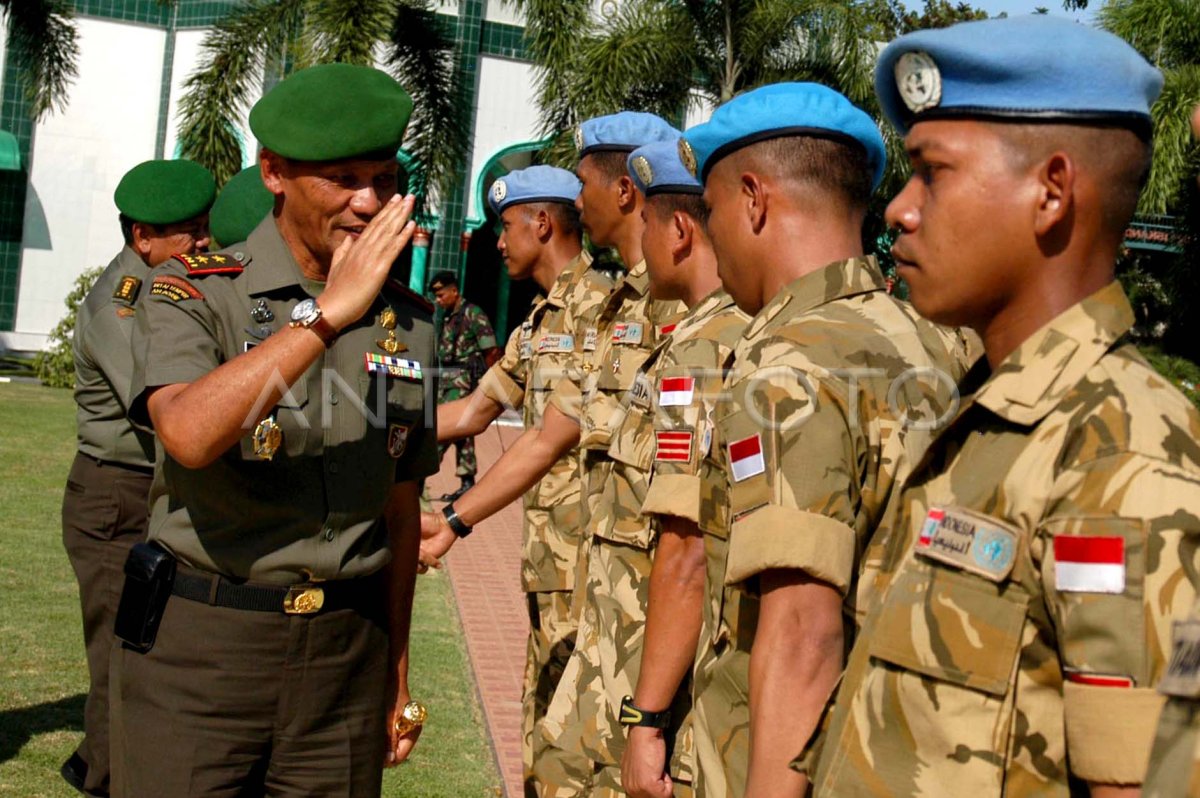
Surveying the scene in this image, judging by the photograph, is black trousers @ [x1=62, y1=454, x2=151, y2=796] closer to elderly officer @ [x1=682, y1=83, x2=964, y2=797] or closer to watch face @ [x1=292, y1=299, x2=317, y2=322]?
watch face @ [x1=292, y1=299, x2=317, y2=322]

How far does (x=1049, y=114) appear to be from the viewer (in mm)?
1896

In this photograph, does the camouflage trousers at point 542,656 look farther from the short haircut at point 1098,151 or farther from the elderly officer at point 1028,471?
the short haircut at point 1098,151

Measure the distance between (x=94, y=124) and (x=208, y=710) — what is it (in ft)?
80.8

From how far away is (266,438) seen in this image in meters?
3.06

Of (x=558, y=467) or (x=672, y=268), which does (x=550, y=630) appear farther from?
(x=672, y=268)


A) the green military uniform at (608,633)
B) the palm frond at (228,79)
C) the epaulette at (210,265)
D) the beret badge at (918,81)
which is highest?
the palm frond at (228,79)

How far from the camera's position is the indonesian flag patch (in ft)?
8.14

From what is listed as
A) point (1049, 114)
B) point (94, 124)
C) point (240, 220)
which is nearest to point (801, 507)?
point (1049, 114)

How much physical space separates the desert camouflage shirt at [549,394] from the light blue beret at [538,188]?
1.03 ft

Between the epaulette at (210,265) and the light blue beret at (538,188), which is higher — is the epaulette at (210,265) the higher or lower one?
the lower one

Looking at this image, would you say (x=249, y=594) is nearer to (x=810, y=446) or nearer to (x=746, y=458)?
(x=746, y=458)

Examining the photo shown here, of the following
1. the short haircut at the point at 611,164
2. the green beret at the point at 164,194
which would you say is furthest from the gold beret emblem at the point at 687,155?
the green beret at the point at 164,194

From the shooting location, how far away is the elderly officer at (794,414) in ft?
7.89

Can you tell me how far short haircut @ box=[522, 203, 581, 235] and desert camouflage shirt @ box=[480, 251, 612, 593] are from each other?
182 mm
